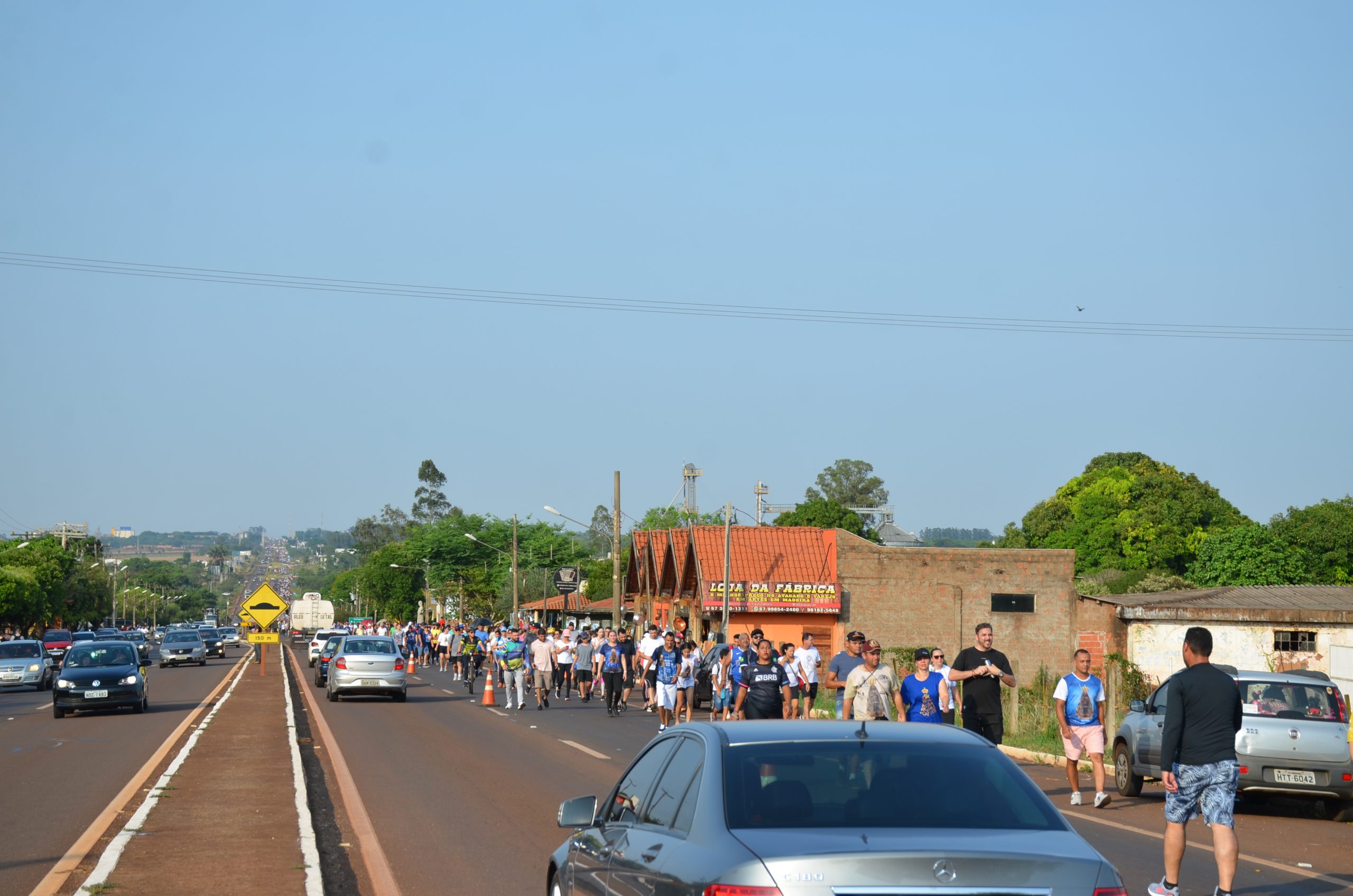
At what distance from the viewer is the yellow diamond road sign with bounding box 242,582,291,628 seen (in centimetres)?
4006

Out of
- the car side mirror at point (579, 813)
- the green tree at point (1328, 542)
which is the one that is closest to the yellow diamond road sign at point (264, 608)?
the car side mirror at point (579, 813)

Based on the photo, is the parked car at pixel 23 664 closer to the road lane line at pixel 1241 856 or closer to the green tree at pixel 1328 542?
the road lane line at pixel 1241 856

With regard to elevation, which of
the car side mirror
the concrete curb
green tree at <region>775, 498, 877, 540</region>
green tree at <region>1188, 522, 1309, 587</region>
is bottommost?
the concrete curb

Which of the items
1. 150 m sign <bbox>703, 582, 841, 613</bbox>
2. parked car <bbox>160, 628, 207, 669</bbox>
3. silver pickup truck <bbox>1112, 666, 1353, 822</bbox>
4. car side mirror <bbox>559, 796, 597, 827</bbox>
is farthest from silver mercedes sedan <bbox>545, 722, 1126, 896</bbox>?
parked car <bbox>160, 628, 207, 669</bbox>

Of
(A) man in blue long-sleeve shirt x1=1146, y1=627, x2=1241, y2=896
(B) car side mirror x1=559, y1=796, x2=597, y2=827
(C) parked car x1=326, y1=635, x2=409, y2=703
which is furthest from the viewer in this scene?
(C) parked car x1=326, y1=635, x2=409, y2=703

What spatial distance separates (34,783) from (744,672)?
837 cm

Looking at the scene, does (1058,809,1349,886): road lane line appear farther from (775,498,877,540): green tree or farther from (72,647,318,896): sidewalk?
(775,498,877,540): green tree

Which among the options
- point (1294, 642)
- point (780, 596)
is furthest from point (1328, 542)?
point (1294, 642)

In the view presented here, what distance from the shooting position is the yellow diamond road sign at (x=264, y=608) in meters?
40.1

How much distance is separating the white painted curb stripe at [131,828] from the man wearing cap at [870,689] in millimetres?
7013

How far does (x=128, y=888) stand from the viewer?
910cm

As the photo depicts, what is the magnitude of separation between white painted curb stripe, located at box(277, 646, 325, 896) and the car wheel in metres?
8.95

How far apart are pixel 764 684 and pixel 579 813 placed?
11.0 metres

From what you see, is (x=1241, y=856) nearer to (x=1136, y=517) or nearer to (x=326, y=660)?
(x=326, y=660)
